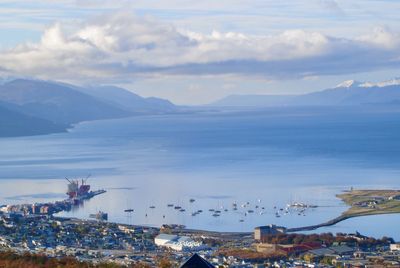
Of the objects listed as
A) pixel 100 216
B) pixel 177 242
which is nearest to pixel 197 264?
pixel 177 242

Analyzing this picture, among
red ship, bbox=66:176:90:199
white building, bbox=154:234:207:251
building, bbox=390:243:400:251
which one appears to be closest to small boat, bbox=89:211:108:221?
red ship, bbox=66:176:90:199

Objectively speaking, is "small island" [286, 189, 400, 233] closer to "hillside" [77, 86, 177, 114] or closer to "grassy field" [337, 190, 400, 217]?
"grassy field" [337, 190, 400, 217]

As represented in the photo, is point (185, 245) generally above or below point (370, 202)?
below

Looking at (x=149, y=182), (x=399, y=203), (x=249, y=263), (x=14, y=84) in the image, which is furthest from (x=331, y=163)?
(x=14, y=84)

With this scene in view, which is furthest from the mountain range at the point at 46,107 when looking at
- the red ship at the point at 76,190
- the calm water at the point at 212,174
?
the red ship at the point at 76,190

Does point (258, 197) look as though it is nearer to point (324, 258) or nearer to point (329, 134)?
point (324, 258)

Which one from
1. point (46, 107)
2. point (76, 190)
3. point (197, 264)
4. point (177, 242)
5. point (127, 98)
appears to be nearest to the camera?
point (197, 264)

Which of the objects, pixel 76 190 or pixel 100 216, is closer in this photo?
pixel 100 216

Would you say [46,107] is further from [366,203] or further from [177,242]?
[177,242]
